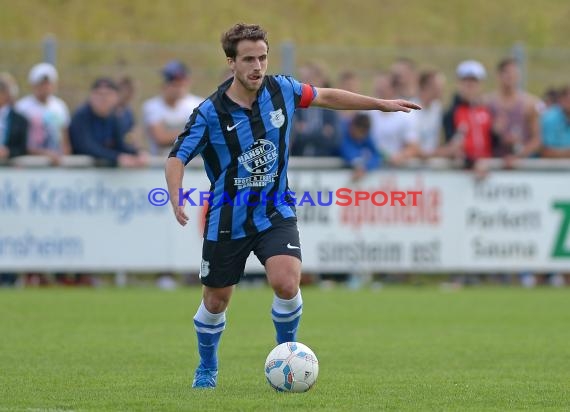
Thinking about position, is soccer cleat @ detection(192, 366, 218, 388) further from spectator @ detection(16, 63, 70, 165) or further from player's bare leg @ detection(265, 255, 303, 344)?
spectator @ detection(16, 63, 70, 165)

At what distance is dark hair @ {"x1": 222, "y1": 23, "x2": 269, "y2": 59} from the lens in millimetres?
7785

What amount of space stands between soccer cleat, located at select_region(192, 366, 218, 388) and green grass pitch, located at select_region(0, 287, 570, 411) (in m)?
0.10

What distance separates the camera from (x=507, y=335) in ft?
37.6

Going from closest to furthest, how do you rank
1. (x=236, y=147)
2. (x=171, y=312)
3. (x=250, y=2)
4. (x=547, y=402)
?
1. (x=547, y=402)
2. (x=236, y=147)
3. (x=171, y=312)
4. (x=250, y=2)

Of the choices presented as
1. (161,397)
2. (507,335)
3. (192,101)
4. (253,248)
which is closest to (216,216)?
(253,248)

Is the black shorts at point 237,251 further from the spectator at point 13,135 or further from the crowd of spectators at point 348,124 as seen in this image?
the spectator at point 13,135

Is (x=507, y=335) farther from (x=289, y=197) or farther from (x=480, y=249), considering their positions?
(x=480, y=249)

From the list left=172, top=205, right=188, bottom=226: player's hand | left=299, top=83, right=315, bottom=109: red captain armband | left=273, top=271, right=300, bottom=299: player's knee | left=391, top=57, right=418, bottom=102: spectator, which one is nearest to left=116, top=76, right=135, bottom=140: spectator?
left=391, top=57, right=418, bottom=102: spectator

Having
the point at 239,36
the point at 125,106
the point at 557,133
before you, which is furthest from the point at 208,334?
the point at 557,133

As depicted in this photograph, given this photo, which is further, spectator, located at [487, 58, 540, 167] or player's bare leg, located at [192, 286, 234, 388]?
spectator, located at [487, 58, 540, 167]

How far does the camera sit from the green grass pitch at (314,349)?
7.32 m

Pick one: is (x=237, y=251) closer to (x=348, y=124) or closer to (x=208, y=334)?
(x=208, y=334)

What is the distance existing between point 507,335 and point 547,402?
13.9 ft

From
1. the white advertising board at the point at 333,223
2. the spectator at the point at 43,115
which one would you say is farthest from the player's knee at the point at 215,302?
the spectator at the point at 43,115
